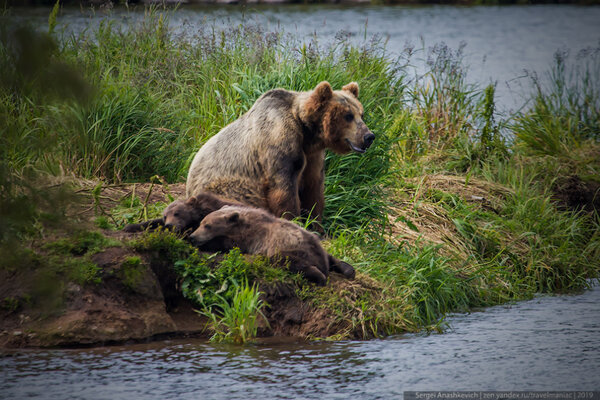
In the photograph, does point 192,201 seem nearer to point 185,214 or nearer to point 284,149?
point 185,214

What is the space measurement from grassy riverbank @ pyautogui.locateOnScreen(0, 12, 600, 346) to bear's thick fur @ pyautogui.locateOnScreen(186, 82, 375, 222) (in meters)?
0.59

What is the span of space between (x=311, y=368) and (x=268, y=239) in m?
1.37

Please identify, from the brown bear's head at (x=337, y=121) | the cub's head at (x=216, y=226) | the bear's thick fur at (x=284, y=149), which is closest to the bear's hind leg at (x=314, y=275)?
the cub's head at (x=216, y=226)

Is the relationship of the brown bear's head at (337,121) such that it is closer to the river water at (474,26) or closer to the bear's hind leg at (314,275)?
the bear's hind leg at (314,275)

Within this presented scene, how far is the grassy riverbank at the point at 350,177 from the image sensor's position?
5969 mm

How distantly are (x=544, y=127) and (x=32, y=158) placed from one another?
23.9 ft

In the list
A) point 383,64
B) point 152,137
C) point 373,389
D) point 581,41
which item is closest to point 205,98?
point 152,137

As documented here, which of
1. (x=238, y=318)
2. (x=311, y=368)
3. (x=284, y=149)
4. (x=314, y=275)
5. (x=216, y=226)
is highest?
(x=284, y=149)

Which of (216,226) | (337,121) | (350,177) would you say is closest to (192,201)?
(216,226)

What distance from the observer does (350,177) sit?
8.50m

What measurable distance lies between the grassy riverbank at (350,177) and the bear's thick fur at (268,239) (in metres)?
0.14

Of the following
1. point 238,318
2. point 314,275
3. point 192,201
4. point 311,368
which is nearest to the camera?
point 311,368

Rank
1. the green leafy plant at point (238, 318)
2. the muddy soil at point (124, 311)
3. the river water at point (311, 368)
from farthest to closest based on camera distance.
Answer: the green leafy plant at point (238, 318)
the muddy soil at point (124, 311)
the river water at point (311, 368)

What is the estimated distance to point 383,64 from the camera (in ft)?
35.7
